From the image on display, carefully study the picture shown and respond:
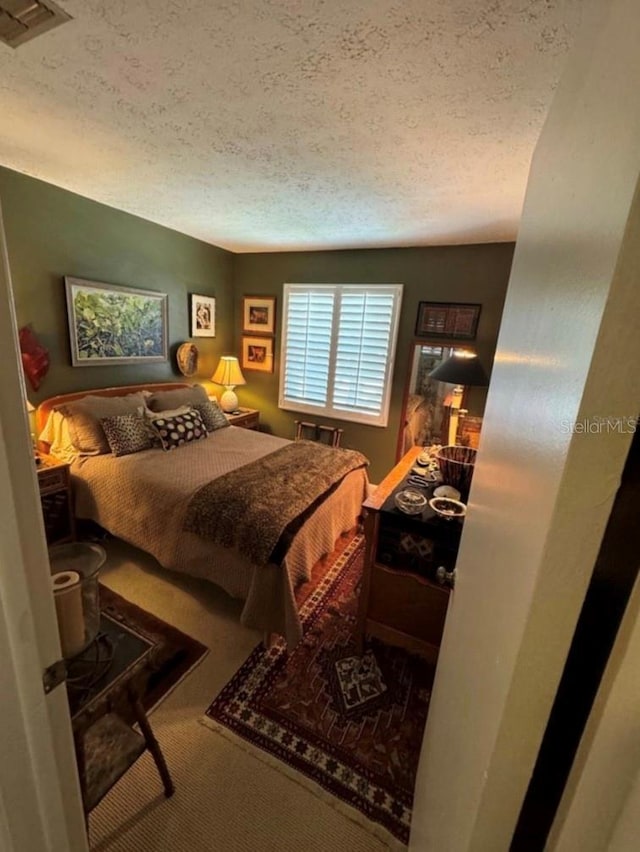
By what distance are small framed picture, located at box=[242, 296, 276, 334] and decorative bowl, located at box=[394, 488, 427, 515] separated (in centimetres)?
292

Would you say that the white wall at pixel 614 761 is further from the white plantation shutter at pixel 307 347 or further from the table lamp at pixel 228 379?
the table lamp at pixel 228 379

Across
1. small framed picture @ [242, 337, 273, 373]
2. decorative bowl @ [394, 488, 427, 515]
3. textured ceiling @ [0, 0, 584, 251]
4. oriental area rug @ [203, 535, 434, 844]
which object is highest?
textured ceiling @ [0, 0, 584, 251]

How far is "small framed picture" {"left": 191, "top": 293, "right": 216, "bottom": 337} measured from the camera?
367 centimetres

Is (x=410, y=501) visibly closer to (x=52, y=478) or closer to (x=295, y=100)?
(x=295, y=100)

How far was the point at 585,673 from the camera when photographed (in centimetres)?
33

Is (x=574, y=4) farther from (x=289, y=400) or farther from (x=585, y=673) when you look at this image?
(x=289, y=400)

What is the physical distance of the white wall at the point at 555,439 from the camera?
279mm

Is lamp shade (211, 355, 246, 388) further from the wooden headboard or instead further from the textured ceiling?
the textured ceiling

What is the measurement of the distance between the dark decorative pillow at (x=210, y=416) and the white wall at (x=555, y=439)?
2889 mm

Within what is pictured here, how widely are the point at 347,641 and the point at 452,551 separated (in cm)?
84

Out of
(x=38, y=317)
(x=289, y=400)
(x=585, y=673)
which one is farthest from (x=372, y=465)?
(x=585, y=673)

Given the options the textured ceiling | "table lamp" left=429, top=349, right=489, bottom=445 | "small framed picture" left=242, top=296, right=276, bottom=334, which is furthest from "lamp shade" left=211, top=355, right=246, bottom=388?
"table lamp" left=429, top=349, right=489, bottom=445

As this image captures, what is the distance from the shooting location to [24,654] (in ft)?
1.82

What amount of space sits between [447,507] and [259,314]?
3.30 metres
